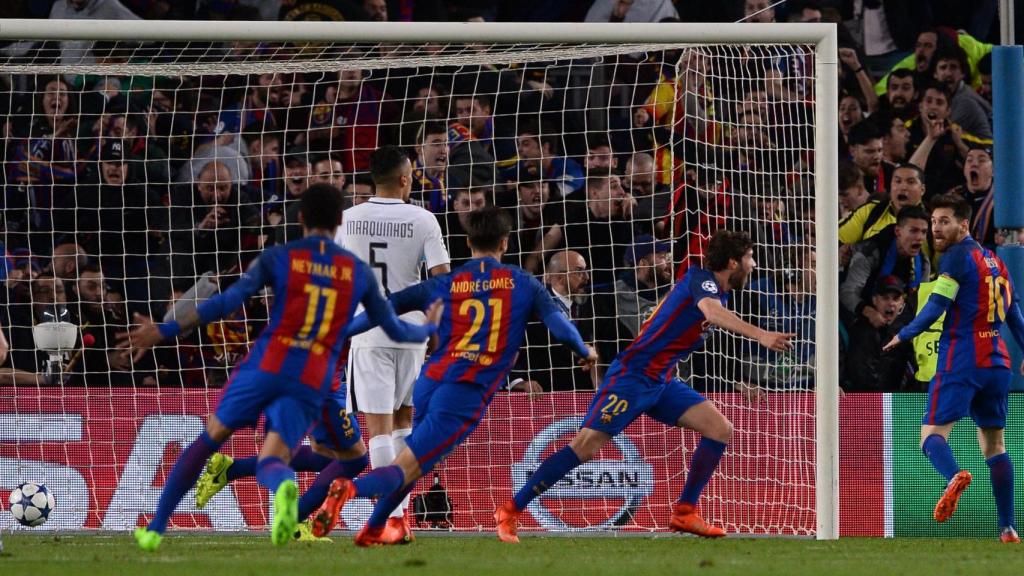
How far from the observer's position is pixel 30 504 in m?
8.76

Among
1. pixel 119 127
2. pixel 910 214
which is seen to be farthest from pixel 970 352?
pixel 119 127

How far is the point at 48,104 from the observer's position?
11.2 meters

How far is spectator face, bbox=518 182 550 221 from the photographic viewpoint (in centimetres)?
1088

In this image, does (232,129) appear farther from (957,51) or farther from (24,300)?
(957,51)

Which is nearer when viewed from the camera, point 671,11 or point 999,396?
point 999,396

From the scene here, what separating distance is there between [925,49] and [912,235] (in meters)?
2.21

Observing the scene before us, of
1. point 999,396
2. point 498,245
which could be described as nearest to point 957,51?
point 999,396

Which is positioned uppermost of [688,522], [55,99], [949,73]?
[949,73]

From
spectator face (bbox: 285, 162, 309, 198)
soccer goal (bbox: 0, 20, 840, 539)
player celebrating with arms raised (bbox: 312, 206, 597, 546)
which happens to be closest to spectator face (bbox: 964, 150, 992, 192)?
soccer goal (bbox: 0, 20, 840, 539)

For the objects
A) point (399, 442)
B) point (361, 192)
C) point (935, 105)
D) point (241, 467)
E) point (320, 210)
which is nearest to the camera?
point (320, 210)

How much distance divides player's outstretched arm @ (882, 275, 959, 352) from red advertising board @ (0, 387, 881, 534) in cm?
121

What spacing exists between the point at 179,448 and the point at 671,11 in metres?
5.86

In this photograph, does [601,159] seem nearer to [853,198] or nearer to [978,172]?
[853,198]

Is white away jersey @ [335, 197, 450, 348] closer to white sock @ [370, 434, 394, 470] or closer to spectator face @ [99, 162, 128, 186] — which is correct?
white sock @ [370, 434, 394, 470]
